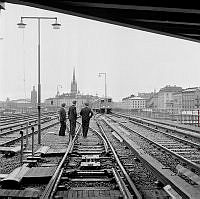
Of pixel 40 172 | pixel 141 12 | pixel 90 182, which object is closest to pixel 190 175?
pixel 90 182

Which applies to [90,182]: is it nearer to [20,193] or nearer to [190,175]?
[20,193]

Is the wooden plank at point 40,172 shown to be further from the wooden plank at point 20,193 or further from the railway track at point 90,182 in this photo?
the wooden plank at point 20,193

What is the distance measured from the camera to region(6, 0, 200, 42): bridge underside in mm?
8623

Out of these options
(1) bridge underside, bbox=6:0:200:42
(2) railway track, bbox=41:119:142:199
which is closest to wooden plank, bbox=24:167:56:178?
(2) railway track, bbox=41:119:142:199

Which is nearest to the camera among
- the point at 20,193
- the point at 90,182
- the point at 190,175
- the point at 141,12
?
the point at 20,193

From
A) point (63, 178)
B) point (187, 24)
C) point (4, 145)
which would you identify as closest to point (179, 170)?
point (63, 178)

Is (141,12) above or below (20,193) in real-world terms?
above

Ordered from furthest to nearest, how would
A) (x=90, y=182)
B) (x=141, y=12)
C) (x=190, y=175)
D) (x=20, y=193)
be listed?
(x=141, y=12), (x=190, y=175), (x=90, y=182), (x=20, y=193)

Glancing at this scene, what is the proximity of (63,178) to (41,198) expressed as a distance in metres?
1.94

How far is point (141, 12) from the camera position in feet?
31.9

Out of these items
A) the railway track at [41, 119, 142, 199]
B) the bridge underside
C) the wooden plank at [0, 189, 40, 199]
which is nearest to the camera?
the wooden plank at [0, 189, 40, 199]

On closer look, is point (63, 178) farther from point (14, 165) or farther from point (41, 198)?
point (14, 165)

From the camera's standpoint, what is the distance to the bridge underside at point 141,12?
8.62 meters

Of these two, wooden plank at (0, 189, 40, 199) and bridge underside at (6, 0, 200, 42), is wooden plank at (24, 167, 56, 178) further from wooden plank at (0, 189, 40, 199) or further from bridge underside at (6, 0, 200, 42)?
bridge underside at (6, 0, 200, 42)
